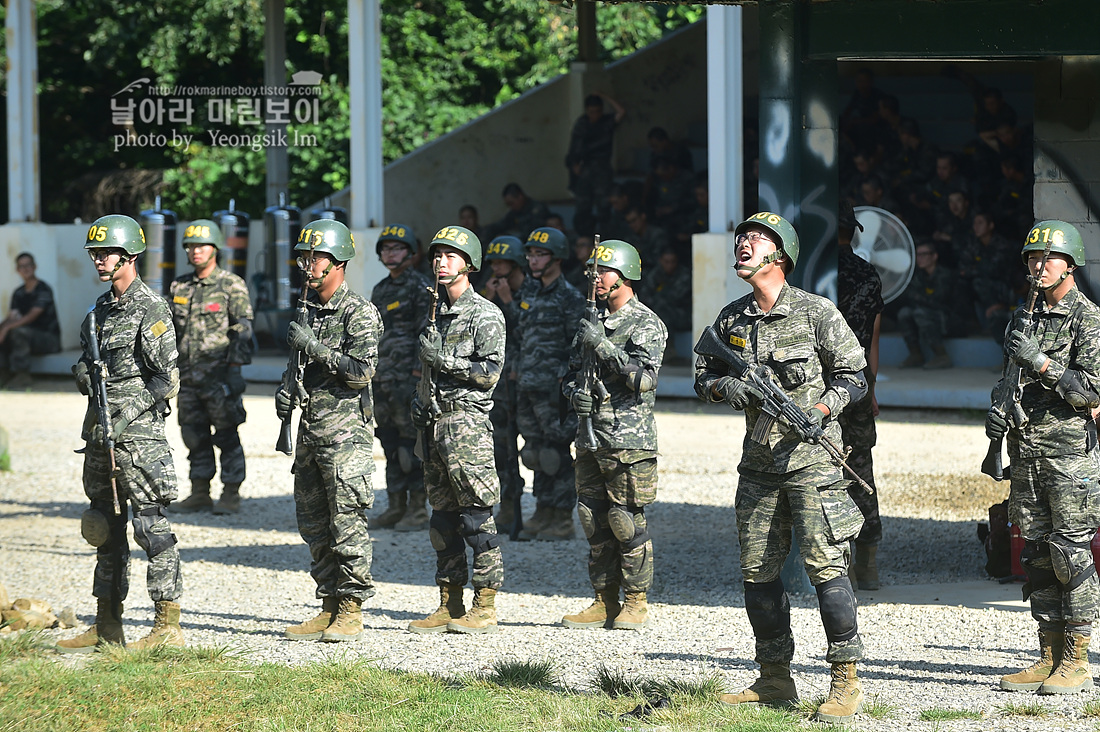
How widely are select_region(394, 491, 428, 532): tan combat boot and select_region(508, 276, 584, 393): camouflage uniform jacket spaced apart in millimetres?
1228

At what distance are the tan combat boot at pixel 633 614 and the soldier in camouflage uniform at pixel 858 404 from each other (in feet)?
Answer: 4.55

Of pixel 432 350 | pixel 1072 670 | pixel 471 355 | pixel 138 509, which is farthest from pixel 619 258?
pixel 1072 670

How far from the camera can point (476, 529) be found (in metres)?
7.66

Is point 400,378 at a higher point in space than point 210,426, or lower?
higher

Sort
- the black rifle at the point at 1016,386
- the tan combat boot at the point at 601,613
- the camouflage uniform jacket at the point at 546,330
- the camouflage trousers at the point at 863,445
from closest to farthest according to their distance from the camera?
the black rifle at the point at 1016,386, the tan combat boot at the point at 601,613, the camouflage trousers at the point at 863,445, the camouflage uniform jacket at the point at 546,330

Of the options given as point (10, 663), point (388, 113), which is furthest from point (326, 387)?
point (388, 113)

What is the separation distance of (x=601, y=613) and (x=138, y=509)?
252cm

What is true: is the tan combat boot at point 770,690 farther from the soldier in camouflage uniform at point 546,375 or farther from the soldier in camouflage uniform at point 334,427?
the soldier in camouflage uniform at point 546,375

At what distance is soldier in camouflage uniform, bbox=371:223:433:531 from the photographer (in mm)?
10359

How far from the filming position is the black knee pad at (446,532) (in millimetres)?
7707

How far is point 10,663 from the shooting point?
22.9ft

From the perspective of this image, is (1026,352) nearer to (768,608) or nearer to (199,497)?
(768,608)

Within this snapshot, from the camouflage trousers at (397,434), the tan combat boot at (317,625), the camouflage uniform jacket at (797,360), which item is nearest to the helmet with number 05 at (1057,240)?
the camouflage uniform jacket at (797,360)

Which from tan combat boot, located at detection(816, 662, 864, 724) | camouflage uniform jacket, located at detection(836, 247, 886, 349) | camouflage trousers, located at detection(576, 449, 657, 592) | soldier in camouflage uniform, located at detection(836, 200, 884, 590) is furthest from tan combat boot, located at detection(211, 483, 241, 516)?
tan combat boot, located at detection(816, 662, 864, 724)
